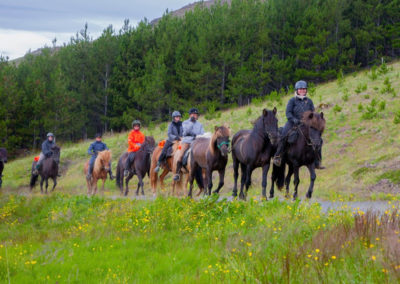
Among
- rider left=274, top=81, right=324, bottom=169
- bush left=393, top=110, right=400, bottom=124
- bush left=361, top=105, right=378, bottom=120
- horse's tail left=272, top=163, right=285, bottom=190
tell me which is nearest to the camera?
rider left=274, top=81, right=324, bottom=169

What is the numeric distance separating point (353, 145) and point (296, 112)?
764 cm

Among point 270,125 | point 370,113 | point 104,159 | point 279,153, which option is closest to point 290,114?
point 270,125

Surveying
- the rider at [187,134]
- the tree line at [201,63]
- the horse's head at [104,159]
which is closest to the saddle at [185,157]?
the rider at [187,134]

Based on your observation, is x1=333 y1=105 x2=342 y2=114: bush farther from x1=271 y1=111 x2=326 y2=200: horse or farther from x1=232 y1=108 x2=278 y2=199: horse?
x1=232 y1=108 x2=278 y2=199: horse

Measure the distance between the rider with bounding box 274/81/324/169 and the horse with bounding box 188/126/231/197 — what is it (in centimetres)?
A: 146

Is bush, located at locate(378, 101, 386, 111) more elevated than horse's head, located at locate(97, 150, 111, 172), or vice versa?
bush, located at locate(378, 101, 386, 111)

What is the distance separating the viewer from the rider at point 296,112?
11.0m

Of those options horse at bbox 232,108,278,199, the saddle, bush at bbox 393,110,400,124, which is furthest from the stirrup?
bush at bbox 393,110,400,124

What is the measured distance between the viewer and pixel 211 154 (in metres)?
12.0

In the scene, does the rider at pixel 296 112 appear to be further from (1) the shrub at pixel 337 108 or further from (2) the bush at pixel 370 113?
(1) the shrub at pixel 337 108

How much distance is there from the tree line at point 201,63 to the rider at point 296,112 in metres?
28.4

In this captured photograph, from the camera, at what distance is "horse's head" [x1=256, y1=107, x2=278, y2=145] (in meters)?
10.5

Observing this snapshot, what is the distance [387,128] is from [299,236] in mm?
13043

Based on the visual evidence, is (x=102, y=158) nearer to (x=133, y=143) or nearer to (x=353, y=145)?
(x=133, y=143)
